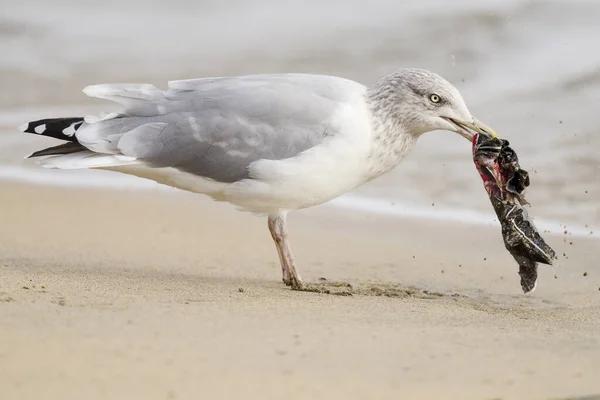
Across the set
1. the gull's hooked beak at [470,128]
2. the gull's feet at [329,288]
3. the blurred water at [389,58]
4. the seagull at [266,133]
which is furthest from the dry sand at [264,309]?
the blurred water at [389,58]

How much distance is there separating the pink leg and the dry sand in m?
0.09

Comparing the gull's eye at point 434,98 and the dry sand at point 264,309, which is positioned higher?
the gull's eye at point 434,98

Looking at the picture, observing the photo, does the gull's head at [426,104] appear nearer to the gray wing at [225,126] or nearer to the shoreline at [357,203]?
the gray wing at [225,126]

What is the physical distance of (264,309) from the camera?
4.38m

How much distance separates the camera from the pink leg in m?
5.48

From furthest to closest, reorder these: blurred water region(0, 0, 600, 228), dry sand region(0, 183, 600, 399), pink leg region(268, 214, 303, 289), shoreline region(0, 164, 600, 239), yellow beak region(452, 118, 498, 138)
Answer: blurred water region(0, 0, 600, 228) → shoreline region(0, 164, 600, 239) → pink leg region(268, 214, 303, 289) → yellow beak region(452, 118, 498, 138) → dry sand region(0, 183, 600, 399)

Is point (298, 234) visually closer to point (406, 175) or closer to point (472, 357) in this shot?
point (406, 175)

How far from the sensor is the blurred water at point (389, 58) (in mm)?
8352

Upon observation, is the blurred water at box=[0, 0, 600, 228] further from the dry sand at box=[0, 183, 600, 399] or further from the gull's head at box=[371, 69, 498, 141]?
the gull's head at box=[371, 69, 498, 141]

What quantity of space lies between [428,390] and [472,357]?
428 mm

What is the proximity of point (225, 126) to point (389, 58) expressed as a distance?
6.89 metres

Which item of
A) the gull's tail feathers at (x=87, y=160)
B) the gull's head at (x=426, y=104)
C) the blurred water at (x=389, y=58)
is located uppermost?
the blurred water at (x=389, y=58)

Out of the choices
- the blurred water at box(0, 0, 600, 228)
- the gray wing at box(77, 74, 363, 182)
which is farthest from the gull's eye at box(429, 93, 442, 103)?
the blurred water at box(0, 0, 600, 228)

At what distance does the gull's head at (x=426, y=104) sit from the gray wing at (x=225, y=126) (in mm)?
203
